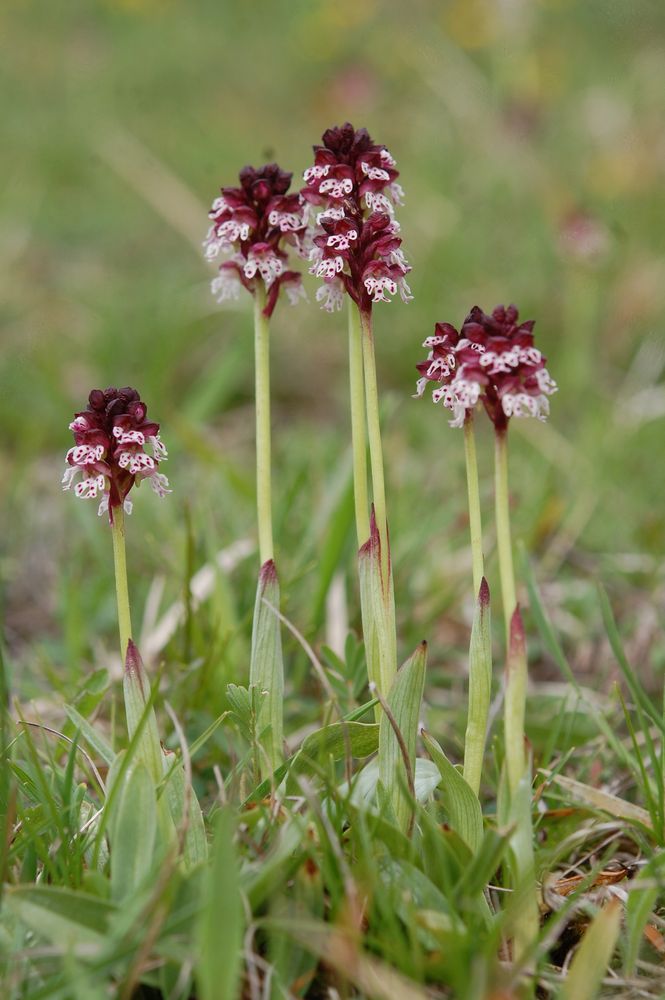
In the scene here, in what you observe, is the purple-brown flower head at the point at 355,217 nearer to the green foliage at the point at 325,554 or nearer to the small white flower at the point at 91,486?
the green foliage at the point at 325,554

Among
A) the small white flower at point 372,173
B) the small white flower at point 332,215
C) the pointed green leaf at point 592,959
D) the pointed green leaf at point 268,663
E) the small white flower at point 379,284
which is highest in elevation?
the small white flower at point 372,173

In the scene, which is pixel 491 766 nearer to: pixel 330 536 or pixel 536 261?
pixel 330 536

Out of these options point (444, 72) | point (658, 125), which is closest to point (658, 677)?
point (658, 125)

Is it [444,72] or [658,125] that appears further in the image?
[444,72]

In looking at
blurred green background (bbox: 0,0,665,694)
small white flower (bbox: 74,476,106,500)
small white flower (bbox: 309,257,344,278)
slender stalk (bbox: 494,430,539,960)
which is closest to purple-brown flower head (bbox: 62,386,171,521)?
small white flower (bbox: 74,476,106,500)

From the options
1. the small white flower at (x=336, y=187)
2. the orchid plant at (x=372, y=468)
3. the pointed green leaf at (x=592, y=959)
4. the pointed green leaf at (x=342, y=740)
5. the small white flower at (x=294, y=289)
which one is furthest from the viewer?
the small white flower at (x=294, y=289)

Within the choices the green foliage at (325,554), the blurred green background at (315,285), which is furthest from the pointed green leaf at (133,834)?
the blurred green background at (315,285)

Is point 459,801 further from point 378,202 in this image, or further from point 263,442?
point 378,202
